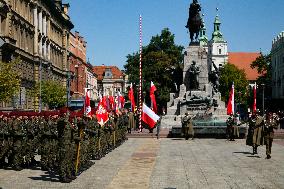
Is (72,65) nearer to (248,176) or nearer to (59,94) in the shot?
(59,94)

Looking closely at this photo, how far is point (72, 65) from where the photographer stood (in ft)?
317

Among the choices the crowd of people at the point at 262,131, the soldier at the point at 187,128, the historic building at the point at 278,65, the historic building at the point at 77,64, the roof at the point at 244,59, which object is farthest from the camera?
the roof at the point at 244,59

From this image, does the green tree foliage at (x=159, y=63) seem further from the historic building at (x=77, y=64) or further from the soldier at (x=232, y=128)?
the soldier at (x=232, y=128)

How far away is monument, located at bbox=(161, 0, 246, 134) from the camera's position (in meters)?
35.9

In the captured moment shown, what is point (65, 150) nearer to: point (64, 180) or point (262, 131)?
point (64, 180)

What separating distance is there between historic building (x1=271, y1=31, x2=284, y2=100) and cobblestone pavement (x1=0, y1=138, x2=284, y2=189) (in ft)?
299

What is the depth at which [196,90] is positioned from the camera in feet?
122

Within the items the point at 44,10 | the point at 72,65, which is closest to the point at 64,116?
the point at 44,10

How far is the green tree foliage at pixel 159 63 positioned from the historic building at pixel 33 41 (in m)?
11.2

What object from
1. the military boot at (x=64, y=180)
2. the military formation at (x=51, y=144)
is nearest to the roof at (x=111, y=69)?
the military formation at (x=51, y=144)

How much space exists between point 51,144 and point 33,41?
50.9 meters

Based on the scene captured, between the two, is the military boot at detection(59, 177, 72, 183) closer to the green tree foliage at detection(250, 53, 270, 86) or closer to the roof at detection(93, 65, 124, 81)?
the green tree foliage at detection(250, 53, 270, 86)

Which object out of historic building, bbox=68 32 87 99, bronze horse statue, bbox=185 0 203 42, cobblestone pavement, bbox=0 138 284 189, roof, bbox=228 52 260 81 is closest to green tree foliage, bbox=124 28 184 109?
historic building, bbox=68 32 87 99

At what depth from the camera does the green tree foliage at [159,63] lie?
75.1 m
